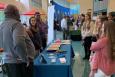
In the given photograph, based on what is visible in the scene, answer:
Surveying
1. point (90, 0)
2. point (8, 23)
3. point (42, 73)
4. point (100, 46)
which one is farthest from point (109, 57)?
point (90, 0)

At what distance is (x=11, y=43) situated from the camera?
9.99 feet

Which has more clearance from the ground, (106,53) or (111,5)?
(111,5)

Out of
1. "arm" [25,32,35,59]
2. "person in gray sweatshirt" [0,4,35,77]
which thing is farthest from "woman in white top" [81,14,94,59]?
"person in gray sweatshirt" [0,4,35,77]

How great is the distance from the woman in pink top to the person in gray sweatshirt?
0.88 m

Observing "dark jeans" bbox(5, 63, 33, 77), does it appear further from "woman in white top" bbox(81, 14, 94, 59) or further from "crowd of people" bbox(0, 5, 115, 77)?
"woman in white top" bbox(81, 14, 94, 59)

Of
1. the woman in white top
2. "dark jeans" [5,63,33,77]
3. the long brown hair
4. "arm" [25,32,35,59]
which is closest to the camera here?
the long brown hair

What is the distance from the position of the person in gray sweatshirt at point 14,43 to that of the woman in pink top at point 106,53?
34.7 inches

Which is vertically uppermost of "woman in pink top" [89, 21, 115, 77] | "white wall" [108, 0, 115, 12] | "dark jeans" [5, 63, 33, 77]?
"white wall" [108, 0, 115, 12]

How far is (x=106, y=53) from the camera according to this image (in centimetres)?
292

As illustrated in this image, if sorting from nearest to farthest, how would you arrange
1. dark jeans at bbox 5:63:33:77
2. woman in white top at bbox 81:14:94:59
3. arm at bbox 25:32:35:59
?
dark jeans at bbox 5:63:33:77
arm at bbox 25:32:35:59
woman in white top at bbox 81:14:94:59

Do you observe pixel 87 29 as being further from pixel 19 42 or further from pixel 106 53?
pixel 19 42

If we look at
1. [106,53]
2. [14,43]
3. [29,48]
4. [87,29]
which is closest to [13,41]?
[14,43]

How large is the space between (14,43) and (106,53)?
3.70ft

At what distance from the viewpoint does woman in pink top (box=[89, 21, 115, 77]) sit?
2918 mm
